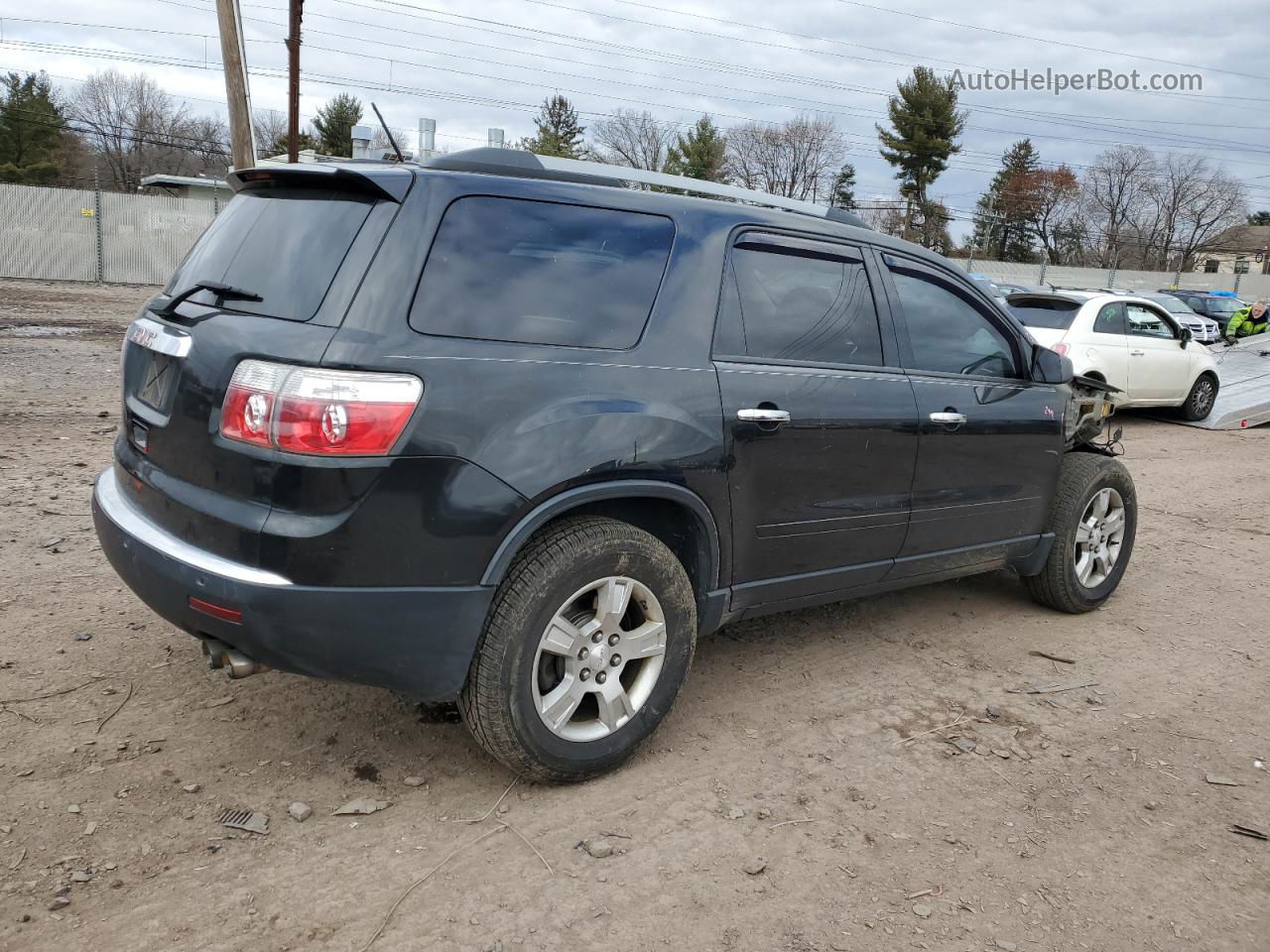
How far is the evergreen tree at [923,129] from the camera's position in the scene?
56250 mm

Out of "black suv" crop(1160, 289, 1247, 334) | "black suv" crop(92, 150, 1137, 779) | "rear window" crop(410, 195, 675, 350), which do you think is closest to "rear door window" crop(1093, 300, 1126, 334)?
"black suv" crop(92, 150, 1137, 779)

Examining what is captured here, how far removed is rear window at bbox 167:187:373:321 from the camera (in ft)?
9.25

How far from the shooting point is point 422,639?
9.04ft

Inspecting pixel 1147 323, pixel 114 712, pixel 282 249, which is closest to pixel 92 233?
pixel 1147 323

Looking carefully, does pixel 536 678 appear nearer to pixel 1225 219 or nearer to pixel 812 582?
pixel 812 582

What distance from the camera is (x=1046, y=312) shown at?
11672mm

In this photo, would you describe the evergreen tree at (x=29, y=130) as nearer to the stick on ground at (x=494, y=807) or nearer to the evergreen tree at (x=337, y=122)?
the evergreen tree at (x=337, y=122)

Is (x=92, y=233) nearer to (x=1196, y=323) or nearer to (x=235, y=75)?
(x=235, y=75)

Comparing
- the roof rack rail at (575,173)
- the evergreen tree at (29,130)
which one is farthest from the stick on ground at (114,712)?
the evergreen tree at (29,130)

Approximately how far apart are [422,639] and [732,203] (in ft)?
6.46

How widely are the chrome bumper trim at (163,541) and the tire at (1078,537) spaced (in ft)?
12.7

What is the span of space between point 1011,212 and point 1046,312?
67.1 metres

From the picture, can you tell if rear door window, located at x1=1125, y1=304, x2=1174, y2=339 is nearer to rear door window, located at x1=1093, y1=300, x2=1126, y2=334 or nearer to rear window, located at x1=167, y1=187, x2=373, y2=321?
rear door window, located at x1=1093, y1=300, x2=1126, y2=334

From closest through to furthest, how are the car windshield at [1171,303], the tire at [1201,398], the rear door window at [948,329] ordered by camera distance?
1. the rear door window at [948,329]
2. the tire at [1201,398]
3. the car windshield at [1171,303]
